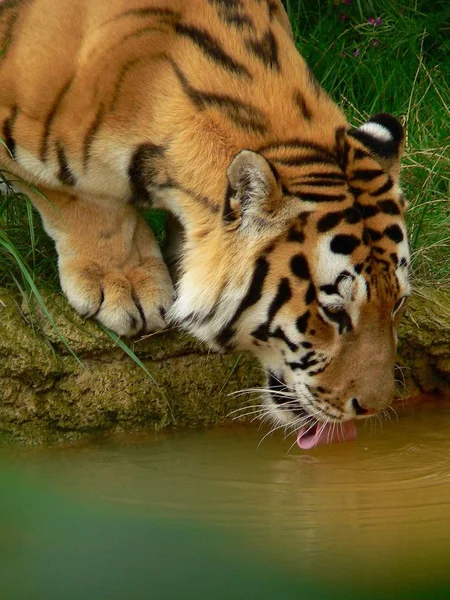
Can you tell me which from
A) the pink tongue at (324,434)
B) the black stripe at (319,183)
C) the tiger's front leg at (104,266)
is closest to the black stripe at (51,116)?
the tiger's front leg at (104,266)

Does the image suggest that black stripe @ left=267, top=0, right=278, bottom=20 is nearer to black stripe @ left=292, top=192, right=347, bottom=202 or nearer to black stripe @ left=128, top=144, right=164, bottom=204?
black stripe @ left=128, top=144, right=164, bottom=204

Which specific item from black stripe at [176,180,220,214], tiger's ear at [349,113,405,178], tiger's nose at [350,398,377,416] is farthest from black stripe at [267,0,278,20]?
tiger's nose at [350,398,377,416]

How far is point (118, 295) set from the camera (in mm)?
4203

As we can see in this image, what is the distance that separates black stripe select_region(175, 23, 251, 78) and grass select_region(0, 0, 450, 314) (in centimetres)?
115

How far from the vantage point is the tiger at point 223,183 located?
143 inches

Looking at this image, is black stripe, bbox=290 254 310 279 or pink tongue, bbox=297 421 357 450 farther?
pink tongue, bbox=297 421 357 450

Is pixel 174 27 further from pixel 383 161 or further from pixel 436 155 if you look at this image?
pixel 436 155

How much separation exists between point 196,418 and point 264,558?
4.21 ft

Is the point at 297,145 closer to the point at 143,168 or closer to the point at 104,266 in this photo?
the point at 143,168

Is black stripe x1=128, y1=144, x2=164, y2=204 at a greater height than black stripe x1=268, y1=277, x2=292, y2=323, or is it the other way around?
black stripe x1=128, y1=144, x2=164, y2=204

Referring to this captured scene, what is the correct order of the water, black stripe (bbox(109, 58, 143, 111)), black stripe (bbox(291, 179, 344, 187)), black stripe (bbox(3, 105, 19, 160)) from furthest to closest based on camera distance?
black stripe (bbox(3, 105, 19, 160)) → black stripe (bbox(109, 58, 143, 111)) → black stripe (bbox(291, 179, 344, 187)) → the water

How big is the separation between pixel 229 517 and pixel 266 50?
157cm

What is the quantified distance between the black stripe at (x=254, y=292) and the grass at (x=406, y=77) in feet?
3.88

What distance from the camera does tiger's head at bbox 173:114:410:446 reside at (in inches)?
141
